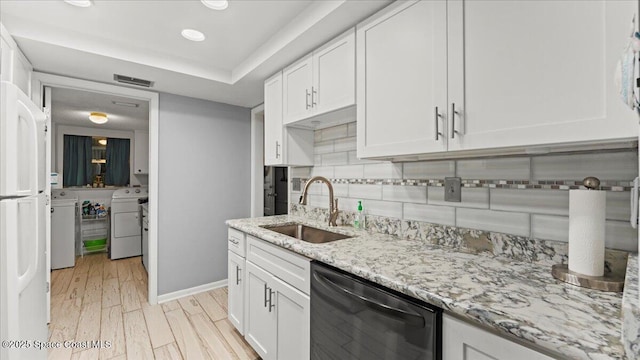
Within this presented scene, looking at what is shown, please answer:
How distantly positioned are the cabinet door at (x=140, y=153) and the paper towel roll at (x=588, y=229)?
19.0ft

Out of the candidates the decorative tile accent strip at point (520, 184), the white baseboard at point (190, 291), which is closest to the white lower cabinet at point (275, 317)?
the decorative tile accent strip at point (520, 184)

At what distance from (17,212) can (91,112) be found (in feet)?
12.3

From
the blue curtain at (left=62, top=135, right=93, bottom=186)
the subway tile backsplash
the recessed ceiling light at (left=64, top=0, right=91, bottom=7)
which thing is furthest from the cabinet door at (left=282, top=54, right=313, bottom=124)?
the blue curtain at (left=62, top=135, right=93, bottom=186)

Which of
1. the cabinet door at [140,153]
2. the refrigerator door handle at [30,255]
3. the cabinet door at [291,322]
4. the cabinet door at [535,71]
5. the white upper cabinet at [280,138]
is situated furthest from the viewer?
the cabinet door at [140,153]

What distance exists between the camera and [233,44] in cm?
214

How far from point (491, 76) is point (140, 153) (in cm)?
569

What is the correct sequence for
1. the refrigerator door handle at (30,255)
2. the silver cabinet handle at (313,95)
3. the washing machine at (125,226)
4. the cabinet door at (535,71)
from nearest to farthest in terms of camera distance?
the cabinet door at (535,71), the refrigerator door handle at (30,255), the silver cabinet handle at (313,95), the washing machine at (125,226)

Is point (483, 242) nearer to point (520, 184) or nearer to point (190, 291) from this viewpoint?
point (520, 184)

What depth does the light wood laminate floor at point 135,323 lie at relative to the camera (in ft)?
6.59

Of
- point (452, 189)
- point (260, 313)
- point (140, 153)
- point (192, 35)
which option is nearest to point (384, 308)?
point (452, 189)

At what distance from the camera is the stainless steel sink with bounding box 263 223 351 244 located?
1.99m

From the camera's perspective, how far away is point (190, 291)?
3008 millimetres

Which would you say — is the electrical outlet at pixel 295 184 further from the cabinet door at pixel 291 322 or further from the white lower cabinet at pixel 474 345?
the white lower cabinet at pixel 474 345

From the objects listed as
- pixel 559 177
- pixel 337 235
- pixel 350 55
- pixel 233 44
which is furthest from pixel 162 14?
pixel 559 177
